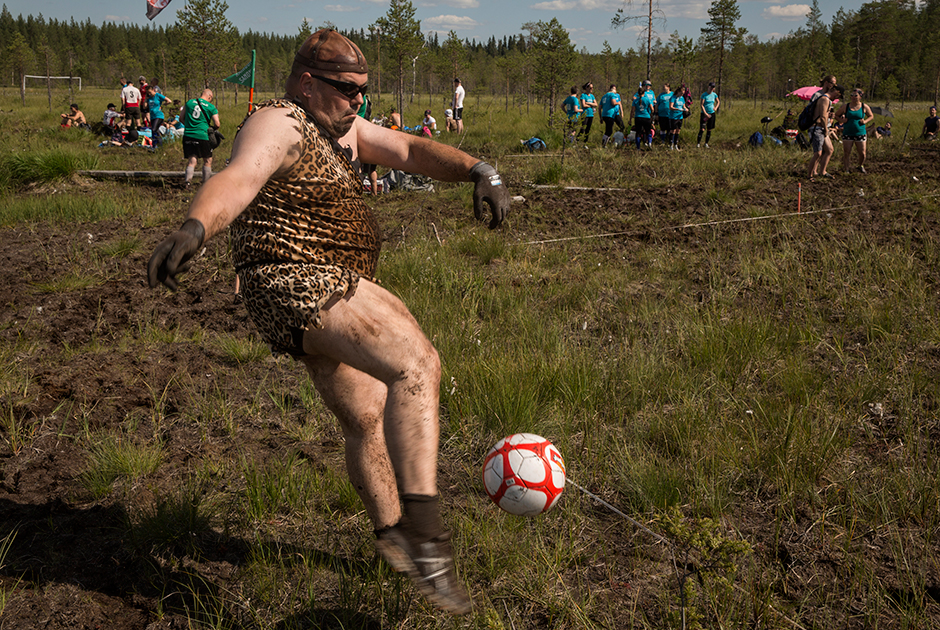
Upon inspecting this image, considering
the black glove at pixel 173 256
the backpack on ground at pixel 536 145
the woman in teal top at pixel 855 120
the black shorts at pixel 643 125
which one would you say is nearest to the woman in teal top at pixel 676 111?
the black shorts at pixel 643 125

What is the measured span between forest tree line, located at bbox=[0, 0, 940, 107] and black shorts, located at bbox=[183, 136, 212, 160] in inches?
439

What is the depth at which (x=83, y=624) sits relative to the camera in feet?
7.48

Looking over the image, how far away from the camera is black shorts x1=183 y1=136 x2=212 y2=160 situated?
11750 millimetres

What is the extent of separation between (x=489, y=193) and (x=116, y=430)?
101 inches

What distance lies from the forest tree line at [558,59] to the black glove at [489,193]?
1899cm

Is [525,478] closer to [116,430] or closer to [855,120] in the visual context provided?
[116,430]

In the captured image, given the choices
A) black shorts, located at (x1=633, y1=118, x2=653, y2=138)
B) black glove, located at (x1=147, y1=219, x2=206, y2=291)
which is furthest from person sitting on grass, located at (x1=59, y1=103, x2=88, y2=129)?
black glove, located at (x1=147, y1=219, x2=206, y2=291)

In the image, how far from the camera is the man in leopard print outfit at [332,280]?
205 cm

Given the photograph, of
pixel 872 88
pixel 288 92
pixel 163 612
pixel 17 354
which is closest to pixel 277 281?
pixel 288 92

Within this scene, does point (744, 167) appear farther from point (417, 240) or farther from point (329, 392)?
point (329, 392)

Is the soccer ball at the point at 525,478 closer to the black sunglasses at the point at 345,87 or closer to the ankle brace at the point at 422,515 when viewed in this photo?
the ankle brace at the point at 422,515

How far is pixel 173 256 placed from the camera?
64.7 inches

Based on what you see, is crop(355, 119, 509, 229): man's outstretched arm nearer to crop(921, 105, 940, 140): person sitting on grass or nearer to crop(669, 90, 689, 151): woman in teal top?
crop(669, 90, 689, 151): woman in teal top

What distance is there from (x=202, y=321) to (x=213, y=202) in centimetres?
412
